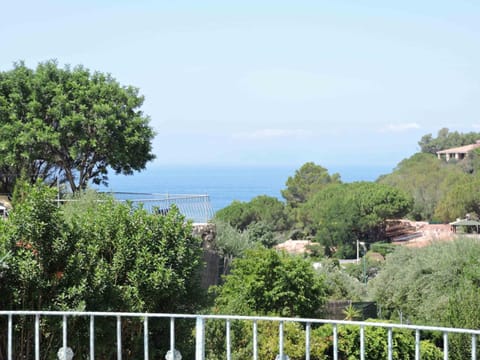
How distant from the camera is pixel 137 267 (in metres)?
9.83

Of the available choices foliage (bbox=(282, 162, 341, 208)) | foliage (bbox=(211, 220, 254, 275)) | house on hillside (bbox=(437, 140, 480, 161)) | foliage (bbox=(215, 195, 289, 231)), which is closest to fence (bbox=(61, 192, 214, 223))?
foliage (bbox=(211, 220, 254, 275))

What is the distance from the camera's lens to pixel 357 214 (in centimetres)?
7719

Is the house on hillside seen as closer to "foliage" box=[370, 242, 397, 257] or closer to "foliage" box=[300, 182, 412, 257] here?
"foliage" box=[300, 182, 412, 257]

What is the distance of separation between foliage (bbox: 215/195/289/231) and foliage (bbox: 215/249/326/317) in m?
52.6

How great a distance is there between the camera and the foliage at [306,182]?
99188 mm

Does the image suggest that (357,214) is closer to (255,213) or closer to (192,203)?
(255,213)

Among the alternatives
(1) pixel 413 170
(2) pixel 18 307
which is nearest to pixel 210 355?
(2) pixel 18 307

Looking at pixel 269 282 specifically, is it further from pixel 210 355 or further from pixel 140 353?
pixel 140 353

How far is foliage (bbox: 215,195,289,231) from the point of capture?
7497cm

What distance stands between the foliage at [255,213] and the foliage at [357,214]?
14.9 feet

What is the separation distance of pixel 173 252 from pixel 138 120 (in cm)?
1378

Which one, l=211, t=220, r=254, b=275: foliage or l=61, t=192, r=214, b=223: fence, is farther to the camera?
l=211, t=220, r=254, b=275: foliage

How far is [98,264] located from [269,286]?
10.7m

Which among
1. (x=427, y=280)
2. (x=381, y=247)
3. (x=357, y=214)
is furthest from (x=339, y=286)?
(x=357, y=214)
